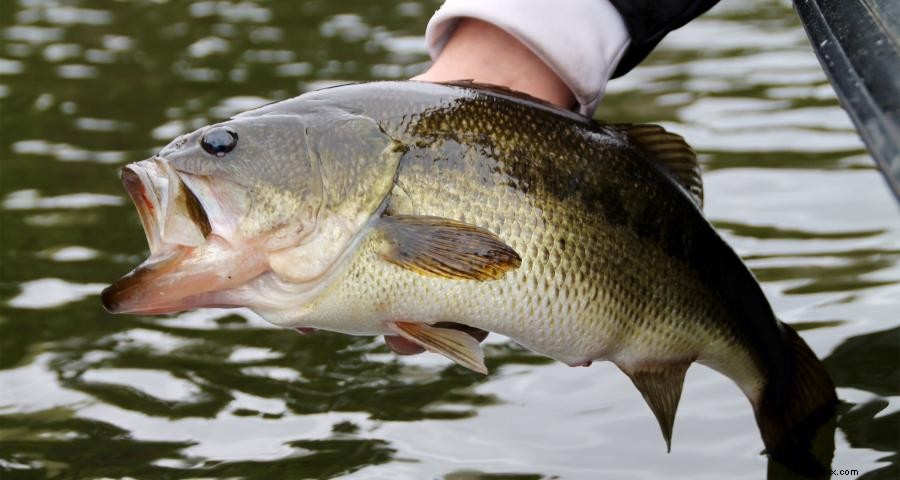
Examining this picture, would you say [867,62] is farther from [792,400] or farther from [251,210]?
[251,210]

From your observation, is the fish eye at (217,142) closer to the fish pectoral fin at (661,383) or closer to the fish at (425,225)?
the fish at (425,225)

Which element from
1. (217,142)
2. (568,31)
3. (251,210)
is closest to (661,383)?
(568,31)

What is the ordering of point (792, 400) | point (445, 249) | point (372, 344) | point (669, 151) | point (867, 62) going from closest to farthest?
point (867, 62)
point (445, 249)
point (669, 151)
point (792, 400)
point (372, 344)

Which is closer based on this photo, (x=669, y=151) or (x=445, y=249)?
(x=445, y=249)

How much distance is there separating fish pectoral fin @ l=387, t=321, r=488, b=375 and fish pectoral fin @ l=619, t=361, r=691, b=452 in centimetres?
42

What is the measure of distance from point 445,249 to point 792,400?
3.77ft

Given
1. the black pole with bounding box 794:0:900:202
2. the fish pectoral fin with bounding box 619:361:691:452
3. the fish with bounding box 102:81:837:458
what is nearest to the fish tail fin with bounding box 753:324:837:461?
the fish pectoral fin with bounding box 619:361:691:452

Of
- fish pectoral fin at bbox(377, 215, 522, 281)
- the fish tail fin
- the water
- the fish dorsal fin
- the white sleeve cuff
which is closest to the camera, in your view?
fish pectoral fin at bbox(377, 215, 522, 281)

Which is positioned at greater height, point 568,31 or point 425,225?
point 568,31

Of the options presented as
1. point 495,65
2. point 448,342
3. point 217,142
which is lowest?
point 448,342

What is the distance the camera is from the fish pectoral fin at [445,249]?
120 inches

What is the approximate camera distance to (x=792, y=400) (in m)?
3.70

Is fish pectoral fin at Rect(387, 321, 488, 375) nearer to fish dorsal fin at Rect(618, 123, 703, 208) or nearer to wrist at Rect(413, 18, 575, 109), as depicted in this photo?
fish dorsal fin at Rect(618, 123, 703, 208)

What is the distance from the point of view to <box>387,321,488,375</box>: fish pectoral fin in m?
3.22
